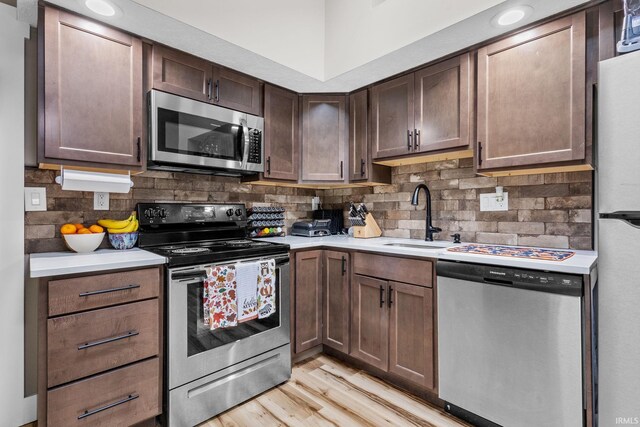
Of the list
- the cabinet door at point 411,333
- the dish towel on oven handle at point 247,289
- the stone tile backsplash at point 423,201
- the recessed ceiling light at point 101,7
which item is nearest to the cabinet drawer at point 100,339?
the dish towel on oven handle at point 247,289

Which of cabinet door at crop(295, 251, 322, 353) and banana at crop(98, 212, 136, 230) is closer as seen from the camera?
banana at crop(98, 212, 136, 230)

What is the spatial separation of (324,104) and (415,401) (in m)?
2.32

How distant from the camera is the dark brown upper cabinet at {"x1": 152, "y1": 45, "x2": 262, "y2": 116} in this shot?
200 centimetres

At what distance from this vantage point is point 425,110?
225 cm

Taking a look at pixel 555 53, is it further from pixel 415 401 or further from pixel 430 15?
pixel 415 401

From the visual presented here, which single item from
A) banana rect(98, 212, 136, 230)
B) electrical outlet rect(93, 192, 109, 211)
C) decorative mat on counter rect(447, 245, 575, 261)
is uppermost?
electrical outlet rect(93, 192, 109, 211)

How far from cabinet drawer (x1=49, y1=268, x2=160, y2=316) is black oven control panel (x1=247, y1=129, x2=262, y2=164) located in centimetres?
110

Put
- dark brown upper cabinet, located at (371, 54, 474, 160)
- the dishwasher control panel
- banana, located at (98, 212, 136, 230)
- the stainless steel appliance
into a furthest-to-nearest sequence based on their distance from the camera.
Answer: the stainless steel appliance
dark brown upper cabinet, located at (371, 54, 474, 160)
banana, located at (98, 212, 136, 230)
the dishwasher control panel

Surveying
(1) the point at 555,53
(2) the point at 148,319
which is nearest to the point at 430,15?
(1) the point at 555,53

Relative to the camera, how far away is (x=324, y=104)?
2.77 meters

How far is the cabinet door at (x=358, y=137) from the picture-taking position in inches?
104

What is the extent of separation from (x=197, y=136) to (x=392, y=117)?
1.42 metres

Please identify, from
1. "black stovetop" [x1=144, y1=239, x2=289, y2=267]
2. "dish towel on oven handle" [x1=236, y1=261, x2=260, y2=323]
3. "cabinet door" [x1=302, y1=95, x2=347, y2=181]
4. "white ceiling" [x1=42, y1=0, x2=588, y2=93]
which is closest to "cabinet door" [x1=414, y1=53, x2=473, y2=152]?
"white ceiling" [x1=42, y1=0, x2=588, y2=93]

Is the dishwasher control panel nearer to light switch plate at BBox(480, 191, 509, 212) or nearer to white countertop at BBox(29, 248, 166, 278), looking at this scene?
light switch plate at BBox(480, 191, 509, 212)
